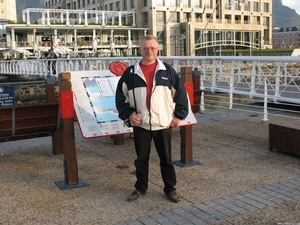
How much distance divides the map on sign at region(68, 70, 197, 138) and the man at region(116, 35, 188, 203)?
0.94 metres

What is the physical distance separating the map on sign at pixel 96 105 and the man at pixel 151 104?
937 millimetres

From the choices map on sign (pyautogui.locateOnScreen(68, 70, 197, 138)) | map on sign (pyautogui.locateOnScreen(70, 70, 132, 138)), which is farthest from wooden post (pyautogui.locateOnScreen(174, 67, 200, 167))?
map on sign (pyautogui.locateOnScreen(70, 70, 132, 138))

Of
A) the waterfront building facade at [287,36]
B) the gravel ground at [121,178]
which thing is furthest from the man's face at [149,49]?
the waterfront building facade at [287,36]

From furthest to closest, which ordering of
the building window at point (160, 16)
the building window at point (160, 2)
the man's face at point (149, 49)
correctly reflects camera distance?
the building window at point (160, 16)
the building window at point (160, 2)
the man's face at point (149, 49)

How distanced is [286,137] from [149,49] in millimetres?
2896

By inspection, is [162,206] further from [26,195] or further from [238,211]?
[26,195]

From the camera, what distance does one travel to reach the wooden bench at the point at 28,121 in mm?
5465

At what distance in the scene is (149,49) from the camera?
4.02 m

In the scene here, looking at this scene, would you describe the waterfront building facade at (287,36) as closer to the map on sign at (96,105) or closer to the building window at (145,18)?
the building window at (145,18)

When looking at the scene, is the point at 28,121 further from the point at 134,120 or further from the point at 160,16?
the point at 160,16

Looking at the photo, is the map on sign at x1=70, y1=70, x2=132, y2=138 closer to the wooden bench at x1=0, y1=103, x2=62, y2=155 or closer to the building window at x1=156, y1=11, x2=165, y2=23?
the wooden bench at x1=0, y1=103, x2=62, y2=155

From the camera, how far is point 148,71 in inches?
161

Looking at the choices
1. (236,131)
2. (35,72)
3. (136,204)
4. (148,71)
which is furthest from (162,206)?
(35,72)

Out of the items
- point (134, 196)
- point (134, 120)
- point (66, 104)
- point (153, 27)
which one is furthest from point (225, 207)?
point (153, 27)
